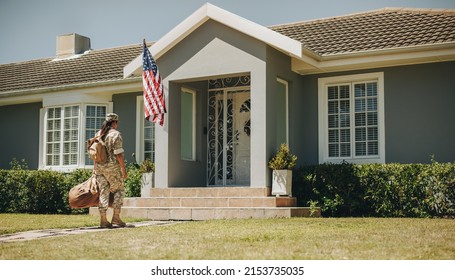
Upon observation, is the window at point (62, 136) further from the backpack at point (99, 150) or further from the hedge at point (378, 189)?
the backpack at point (99, 150)

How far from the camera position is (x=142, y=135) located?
15.4 meters

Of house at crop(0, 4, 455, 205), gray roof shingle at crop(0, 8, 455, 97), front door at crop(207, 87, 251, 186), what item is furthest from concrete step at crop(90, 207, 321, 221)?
gray roof shingle at crop(0, 8, 455, 97)

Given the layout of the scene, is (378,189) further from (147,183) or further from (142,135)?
(142,135)

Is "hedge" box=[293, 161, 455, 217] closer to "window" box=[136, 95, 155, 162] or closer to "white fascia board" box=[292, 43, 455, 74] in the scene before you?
"white fascia board" box=[292, 43, 455, 74]

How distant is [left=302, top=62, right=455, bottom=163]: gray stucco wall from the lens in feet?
39.7

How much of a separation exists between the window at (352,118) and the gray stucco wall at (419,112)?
0.59 feet

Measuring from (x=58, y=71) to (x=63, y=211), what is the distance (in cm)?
498

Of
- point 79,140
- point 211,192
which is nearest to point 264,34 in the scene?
point 211,192

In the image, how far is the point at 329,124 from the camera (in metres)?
13.3

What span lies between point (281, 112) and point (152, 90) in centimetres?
271

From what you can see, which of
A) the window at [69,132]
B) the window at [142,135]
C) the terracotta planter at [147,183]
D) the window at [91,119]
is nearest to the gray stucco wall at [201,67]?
the terracotta planter at [147,183]

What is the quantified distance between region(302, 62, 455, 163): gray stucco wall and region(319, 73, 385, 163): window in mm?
179

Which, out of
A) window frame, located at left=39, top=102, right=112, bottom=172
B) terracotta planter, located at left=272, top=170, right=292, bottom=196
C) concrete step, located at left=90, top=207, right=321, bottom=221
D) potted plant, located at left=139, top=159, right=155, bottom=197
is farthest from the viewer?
window frame, located at left=39, top=102, right=112, bottom=172
